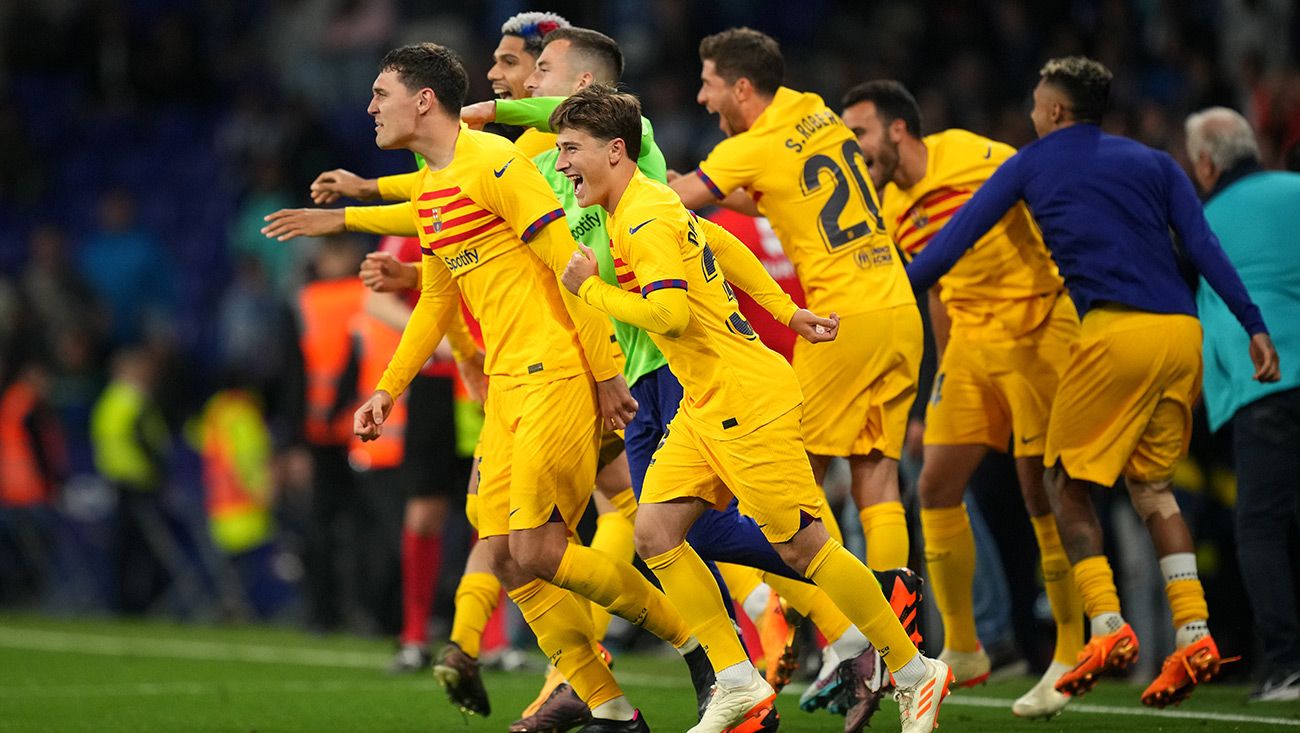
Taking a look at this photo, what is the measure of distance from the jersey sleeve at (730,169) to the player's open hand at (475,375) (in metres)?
1.17

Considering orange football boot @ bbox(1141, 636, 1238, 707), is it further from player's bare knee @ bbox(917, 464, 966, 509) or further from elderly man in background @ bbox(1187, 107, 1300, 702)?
player's bare knee @ bbox(917, 464, 966, 509)

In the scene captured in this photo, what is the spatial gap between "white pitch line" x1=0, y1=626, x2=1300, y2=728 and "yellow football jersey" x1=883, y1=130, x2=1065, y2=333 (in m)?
1.64

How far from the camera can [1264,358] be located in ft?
22.7

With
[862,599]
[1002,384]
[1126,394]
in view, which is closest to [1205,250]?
[1126,394]

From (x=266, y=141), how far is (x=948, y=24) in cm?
726

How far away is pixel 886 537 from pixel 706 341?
162 centimetres

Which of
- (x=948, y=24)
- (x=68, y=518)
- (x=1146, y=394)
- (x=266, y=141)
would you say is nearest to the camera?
(x=1146, y=394)

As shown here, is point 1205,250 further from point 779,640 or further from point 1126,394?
point 779,640

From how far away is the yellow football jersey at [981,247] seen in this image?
7.64 meters

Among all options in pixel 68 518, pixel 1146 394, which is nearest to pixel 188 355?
pixel 68 518

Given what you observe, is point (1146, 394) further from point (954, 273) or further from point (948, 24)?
point (948, 24)

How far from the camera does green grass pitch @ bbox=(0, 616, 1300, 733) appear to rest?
7.18 metres

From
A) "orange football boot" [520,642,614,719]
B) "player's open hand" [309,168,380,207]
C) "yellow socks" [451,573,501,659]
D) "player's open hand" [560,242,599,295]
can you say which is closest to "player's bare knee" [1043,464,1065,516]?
"orange football boot" [520,642,614,719]

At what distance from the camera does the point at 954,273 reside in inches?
307
